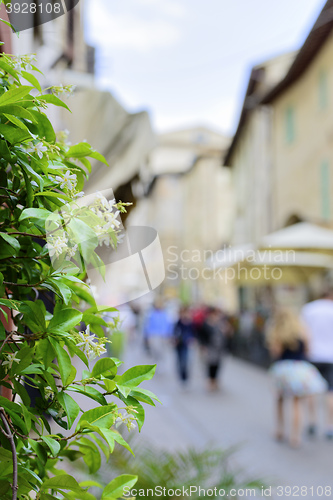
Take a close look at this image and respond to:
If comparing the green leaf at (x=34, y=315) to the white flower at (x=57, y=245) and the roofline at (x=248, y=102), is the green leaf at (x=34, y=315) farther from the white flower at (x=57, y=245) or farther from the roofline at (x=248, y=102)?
the roofline at (x=248, y=102)

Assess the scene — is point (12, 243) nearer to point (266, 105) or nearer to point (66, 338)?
point (66, 338)

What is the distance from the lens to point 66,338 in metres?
1.22

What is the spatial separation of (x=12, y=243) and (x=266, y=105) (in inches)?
815

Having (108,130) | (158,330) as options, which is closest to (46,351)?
(108,130)

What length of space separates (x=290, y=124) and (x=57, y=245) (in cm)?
1823

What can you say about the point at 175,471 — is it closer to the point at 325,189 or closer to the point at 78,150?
the point at 78,150

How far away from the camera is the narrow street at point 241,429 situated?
233 inches

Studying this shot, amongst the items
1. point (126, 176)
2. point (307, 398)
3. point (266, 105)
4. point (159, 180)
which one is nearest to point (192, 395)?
point (307, 398)

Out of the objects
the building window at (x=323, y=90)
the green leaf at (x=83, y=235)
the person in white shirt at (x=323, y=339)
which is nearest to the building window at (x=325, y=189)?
the building window at (x=323, y=90)

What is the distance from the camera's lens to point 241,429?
7.88 metres

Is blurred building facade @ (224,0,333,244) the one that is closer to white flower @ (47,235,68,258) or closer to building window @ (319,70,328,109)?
building window @ (319,70,328,109)

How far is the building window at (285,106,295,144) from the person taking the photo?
1825 centimetres

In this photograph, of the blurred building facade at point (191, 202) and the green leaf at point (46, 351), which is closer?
the green leaf at point (46, 351)

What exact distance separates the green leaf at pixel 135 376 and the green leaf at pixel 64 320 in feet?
0.64
